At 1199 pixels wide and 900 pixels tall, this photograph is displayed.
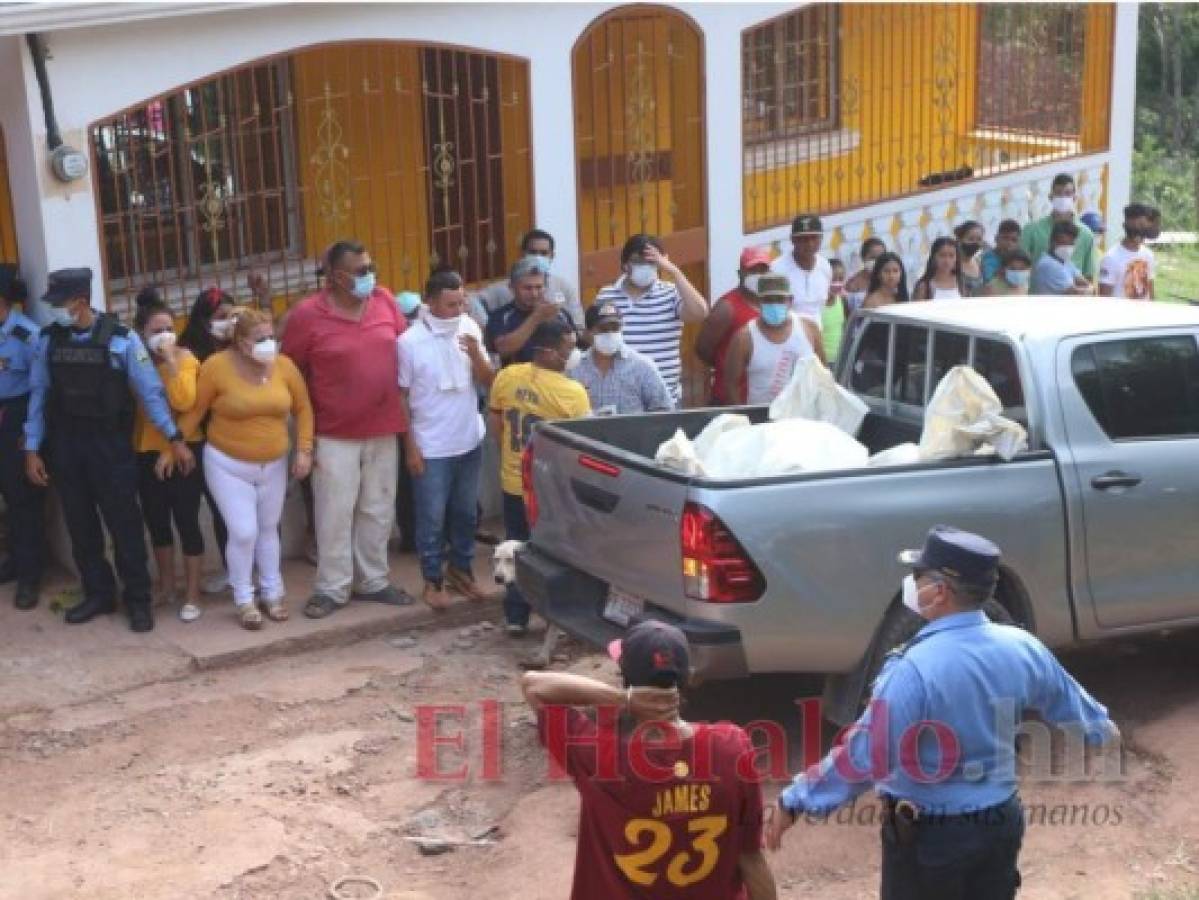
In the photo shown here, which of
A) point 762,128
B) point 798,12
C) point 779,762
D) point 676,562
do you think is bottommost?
point 779,762

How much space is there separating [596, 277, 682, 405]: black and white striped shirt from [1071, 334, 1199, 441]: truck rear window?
2.82 meters

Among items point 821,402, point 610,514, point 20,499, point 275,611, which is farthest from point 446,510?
point 610,514

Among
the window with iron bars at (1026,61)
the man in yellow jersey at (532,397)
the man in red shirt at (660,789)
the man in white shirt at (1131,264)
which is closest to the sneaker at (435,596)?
the man in yellow jersey at (532,397)

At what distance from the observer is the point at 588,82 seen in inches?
457

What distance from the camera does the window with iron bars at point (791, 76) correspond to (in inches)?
519

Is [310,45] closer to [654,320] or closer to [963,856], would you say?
[654,320]

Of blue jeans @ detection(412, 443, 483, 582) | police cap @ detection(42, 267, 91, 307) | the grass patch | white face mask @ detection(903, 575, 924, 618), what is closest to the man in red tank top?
blue jeans @ detection(412, 443, 483, 582)

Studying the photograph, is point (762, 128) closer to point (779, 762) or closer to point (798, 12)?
point (798, 12)

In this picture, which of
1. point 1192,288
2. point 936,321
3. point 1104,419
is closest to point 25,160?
point 936,321

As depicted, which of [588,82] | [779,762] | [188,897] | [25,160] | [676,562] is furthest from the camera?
[588,82]

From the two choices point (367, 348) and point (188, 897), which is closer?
point (188, 897)

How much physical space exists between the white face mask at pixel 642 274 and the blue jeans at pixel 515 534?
1.63 m

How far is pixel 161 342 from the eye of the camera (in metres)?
8.43

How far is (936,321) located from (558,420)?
1679 mm
